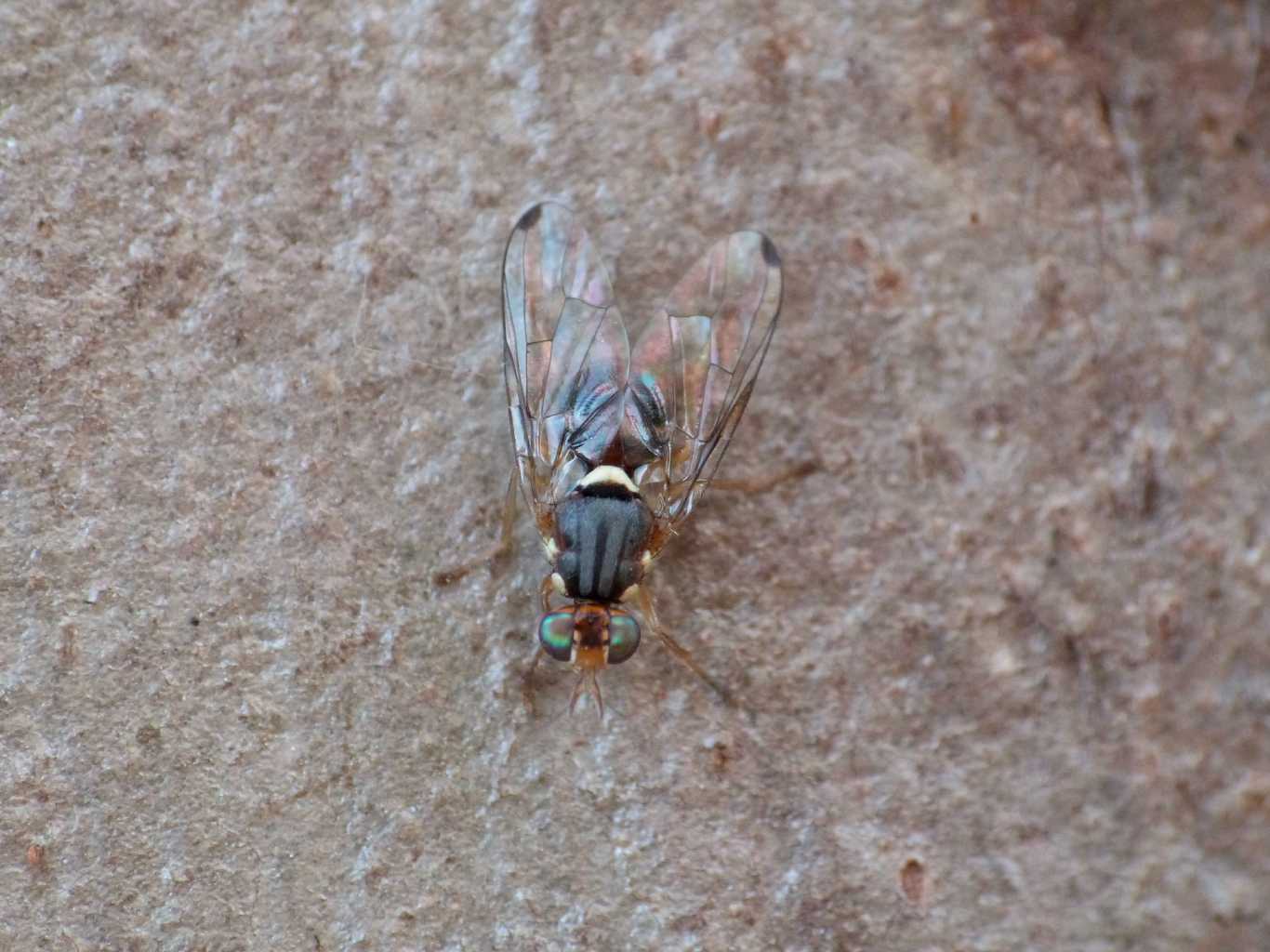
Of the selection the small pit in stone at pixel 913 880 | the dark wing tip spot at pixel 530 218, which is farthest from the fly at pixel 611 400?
the small pit in stone at pixel 913 880

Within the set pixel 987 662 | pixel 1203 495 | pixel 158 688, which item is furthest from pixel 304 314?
pixel 1203 495

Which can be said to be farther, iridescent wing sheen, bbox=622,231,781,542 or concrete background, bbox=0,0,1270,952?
iridescent wing sheen, bbox=622,231,781,542

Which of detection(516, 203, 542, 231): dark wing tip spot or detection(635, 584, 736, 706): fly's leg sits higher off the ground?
detection(516, 203, 542, 231): dark wing tip spot

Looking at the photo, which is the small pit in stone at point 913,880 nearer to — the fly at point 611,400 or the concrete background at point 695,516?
the concrete background at point 695,516

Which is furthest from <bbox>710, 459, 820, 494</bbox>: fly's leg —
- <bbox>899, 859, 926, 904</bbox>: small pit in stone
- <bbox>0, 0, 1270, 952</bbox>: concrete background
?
<bbox>899, 859, 926, 904</bbox>: small pit in stone

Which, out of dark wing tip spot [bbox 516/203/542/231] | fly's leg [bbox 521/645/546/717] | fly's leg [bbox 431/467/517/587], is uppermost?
dark wing tip spot [bbox 516/203/542/231]

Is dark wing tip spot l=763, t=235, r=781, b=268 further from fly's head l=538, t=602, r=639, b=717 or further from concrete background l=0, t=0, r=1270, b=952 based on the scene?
fly's head l=538, t=602, r=639, b=717

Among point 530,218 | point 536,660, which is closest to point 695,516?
point 536,660

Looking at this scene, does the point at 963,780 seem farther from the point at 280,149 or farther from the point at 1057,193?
the point at 280,149
